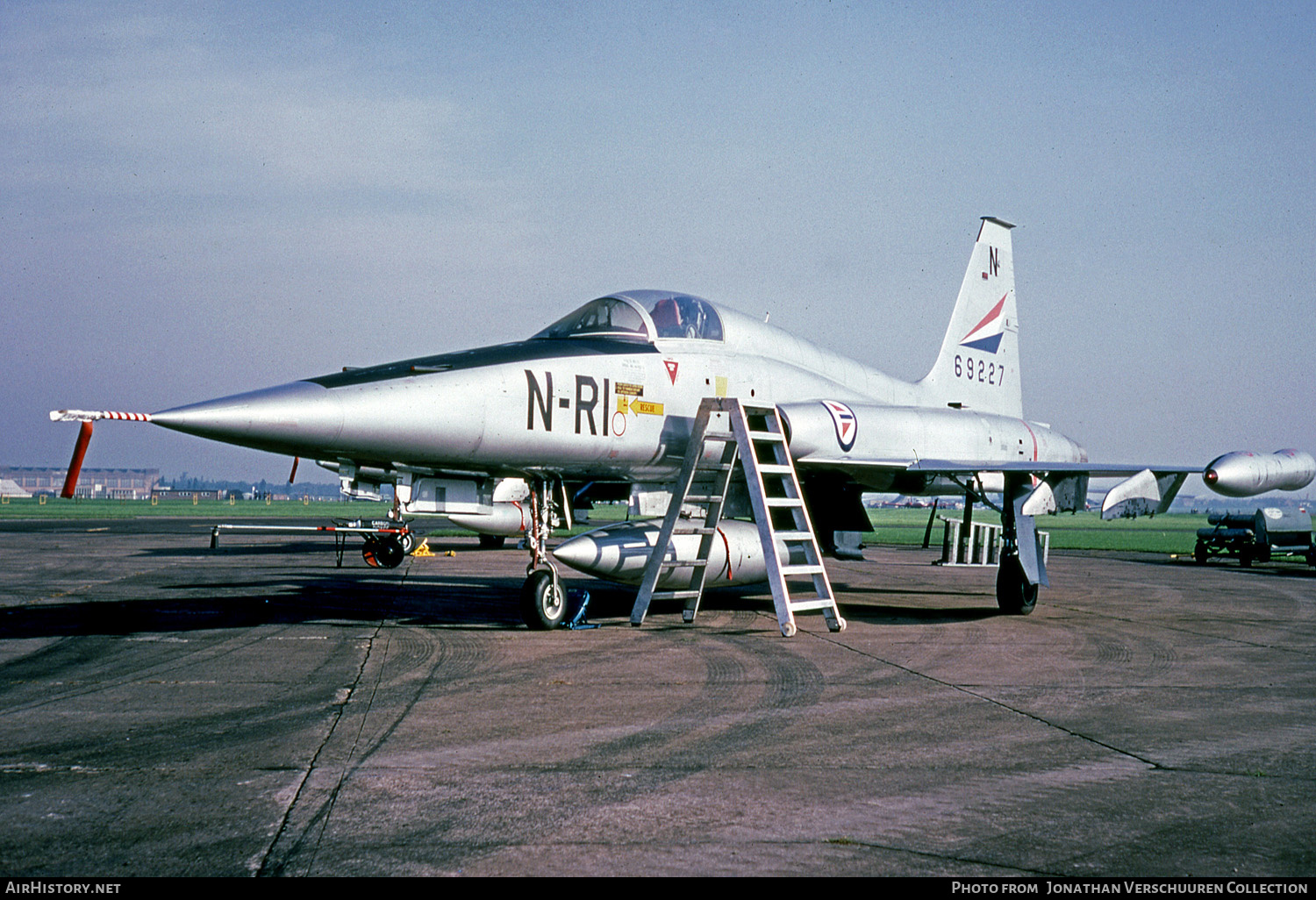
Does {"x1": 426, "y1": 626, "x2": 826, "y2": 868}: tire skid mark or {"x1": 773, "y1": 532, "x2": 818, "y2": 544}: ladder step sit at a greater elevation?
{"x1": 773, "y1": 532, "x2": 818, "y2": 544}: ladder step

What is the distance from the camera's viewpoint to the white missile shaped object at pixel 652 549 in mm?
10469

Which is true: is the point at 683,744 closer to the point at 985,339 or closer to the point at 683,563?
the point at 683,563

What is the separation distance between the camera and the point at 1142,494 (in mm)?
12539

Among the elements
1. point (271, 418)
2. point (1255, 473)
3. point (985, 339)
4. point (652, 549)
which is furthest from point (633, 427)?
point (985, 339)

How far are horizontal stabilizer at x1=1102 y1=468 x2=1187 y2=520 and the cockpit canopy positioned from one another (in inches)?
218

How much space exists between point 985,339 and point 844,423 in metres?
6.33

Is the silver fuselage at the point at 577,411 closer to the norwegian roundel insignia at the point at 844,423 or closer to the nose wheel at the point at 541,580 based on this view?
the norwegian roundel insignia at the point at 844,423

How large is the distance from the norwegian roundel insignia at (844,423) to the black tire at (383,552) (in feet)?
35.7

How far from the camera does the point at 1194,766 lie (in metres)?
4.95

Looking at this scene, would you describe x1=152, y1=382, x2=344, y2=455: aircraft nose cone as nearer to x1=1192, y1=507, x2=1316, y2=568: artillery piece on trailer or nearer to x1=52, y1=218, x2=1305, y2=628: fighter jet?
x1=52, y1=218, x2=1305, y2=628: fighter jet

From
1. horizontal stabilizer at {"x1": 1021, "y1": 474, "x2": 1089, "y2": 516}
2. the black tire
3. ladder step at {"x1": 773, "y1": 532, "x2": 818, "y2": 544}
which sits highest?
horizontal stabilizer at {"x1": 1021, "y1": 474, "x2": 1089, "y2": 516}

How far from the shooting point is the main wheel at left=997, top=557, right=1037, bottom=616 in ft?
40.9

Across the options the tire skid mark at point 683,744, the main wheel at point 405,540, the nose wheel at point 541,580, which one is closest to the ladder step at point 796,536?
the tire skid mark at point 683,744

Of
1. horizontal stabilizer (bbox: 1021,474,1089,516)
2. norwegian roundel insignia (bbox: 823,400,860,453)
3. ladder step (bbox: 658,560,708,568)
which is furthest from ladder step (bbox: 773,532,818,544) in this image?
horizontal stabilizer (bbox: 1021,474,1089,516)
